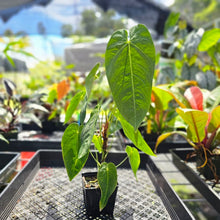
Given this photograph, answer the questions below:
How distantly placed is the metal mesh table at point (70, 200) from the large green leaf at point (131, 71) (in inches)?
13.7

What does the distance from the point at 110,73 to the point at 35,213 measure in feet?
1.46

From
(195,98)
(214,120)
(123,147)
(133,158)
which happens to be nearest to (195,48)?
(195,98)

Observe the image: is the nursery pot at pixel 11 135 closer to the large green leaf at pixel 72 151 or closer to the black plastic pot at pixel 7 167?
the black plastic pot at pixel 7 167

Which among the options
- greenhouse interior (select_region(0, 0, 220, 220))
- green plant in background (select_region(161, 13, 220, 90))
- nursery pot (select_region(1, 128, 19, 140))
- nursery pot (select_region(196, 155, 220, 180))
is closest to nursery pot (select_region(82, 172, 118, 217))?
greenhouse interior (select_region(0, 0, 220, 220))

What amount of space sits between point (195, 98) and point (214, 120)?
12cm

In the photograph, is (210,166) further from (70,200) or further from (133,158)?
(70,200)

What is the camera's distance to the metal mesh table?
63cm

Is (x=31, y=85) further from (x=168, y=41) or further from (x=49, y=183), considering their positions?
(x=49, y=183)

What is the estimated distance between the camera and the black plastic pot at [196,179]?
2.37 ft

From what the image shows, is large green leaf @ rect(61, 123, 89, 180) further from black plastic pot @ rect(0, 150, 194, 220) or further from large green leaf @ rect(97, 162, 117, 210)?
black plastic pot @ rect(0, 150, 194, 220)

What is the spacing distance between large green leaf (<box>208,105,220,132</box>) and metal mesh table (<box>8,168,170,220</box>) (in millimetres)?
312

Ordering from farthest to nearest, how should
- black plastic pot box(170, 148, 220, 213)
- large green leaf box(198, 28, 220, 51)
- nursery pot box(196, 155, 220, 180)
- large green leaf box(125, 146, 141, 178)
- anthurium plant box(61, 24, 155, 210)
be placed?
large green leaf box(198, 28, 220, 51)
nursery pot box(196, 155, 220, 180)
black plastic pot box(170, 148, 220, 213)
large green leaf box(125, 146, 141, 178)
anthurium plant box(61, 24, 155, 210)

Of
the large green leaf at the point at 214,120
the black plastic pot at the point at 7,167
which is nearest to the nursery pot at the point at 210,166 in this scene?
the large green leaf at the point at 214,120

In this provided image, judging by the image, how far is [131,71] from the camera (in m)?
0.47
